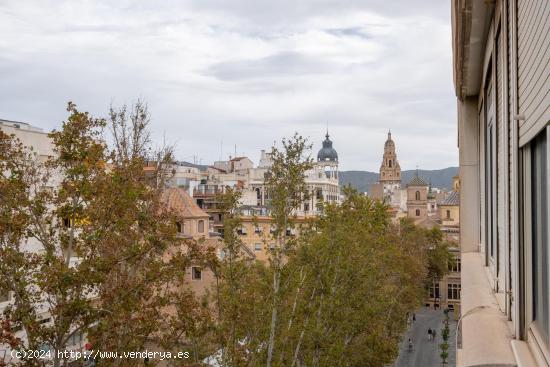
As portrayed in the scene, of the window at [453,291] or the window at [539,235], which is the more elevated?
the window at [539,235]

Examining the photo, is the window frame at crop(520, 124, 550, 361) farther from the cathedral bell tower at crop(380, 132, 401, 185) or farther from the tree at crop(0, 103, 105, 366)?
the cathedral bell tower at crop(380, 132, 401, 185)

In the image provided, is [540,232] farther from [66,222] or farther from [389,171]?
[389,171]

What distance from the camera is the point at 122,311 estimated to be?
27.5 feet

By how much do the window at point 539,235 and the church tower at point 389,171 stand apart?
132 m

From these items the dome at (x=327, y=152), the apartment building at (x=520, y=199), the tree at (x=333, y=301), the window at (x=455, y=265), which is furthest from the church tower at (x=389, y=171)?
the apartment building at (x=520, y=199)

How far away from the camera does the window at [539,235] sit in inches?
125

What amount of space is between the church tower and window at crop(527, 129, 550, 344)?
132199 mm

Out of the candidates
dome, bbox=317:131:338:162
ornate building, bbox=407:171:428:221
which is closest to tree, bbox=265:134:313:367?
ornate building, bbox=407:171:428:221

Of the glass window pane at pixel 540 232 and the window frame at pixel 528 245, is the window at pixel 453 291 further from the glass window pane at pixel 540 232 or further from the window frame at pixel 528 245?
the glass window pane at pixel 540 232

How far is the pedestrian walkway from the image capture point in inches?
1539

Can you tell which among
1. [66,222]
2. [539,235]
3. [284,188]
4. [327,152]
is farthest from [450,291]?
[327,152]

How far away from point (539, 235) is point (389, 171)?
13380cm

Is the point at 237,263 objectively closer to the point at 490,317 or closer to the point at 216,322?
the point at 216,322

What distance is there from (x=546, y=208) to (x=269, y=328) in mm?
9275
